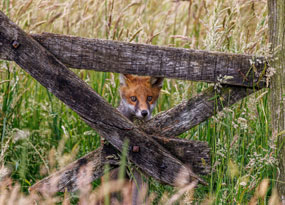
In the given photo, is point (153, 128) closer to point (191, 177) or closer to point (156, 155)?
point (156, 155)

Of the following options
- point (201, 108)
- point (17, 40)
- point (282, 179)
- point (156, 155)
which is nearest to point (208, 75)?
point (201, 108)

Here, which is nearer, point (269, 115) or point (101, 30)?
point (269, 115)

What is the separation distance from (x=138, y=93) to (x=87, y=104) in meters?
1.54

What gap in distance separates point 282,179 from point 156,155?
3.62ft

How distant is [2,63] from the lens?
459 centimetres

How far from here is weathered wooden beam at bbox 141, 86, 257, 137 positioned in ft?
11.2

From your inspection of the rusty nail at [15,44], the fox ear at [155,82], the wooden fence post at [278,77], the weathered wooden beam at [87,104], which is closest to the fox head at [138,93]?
the fox ear at [155,82]

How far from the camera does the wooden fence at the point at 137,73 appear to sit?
126 inches

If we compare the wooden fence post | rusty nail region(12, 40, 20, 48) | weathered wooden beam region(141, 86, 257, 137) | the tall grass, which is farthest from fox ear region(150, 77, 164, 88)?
rusty nail region(12, 40, 20, 48)

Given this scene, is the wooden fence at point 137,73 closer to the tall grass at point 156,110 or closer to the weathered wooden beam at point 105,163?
the weathered wooden beam at point 105,163

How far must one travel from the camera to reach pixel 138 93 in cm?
476

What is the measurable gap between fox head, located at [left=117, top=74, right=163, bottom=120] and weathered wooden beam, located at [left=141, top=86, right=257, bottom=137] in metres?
1.15

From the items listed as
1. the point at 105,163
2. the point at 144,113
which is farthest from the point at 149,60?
the point at 144,113

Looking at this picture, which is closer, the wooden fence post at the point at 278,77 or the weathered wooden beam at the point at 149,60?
the weathered wooden beam at the point at 149,60
